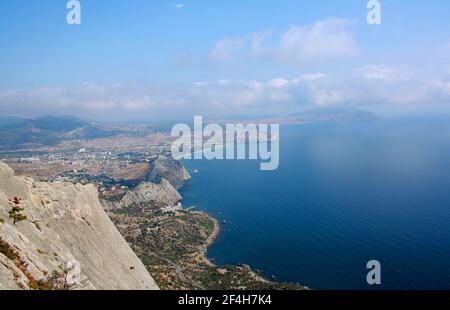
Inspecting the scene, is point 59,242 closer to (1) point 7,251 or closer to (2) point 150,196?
(1) point 7,251

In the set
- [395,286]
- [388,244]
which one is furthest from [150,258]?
[388,244]

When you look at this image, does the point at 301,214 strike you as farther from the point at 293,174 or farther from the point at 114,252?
the point at 114,252

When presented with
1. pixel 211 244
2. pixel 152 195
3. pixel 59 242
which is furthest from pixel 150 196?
pixel 59 242

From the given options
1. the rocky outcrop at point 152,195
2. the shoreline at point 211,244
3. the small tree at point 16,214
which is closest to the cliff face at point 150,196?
the rocky outcrop at point 152,195

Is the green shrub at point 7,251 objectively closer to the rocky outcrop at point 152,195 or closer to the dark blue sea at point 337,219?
the dark blue sea at point 337,219

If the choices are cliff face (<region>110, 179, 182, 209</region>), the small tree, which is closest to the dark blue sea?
cliff face (<region>110, 179, 182, 209</region>)

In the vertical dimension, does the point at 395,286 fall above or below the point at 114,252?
below

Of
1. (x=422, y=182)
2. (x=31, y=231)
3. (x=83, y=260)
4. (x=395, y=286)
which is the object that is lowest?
(x=395, y=286)
